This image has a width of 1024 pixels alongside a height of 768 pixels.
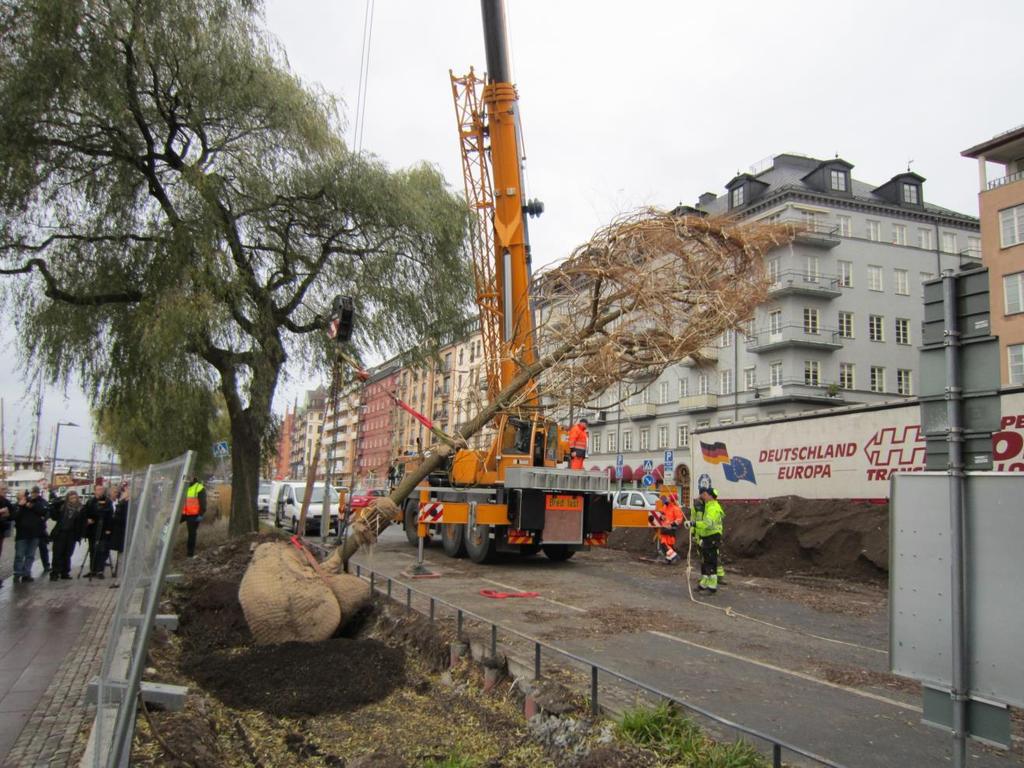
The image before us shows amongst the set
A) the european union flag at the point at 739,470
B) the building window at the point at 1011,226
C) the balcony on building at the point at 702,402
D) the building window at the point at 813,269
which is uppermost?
the building window at the point at 813,269

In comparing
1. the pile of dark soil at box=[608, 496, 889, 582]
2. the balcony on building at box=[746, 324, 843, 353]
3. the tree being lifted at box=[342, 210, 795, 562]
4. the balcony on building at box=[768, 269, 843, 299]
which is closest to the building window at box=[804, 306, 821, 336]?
the balcony on building at box=[746, 324, 843, 353]

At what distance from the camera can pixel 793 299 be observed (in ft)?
146

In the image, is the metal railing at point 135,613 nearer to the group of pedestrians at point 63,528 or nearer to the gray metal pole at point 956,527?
the gray metal pole at point 956,527

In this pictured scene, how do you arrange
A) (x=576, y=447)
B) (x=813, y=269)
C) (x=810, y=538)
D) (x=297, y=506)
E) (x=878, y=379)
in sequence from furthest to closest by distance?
(x=878, y=379), (x=813, y=269), (x=297, y=506), (x=810, y=538), (x=576, y=447)

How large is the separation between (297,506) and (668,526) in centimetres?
1450

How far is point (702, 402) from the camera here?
4712cm

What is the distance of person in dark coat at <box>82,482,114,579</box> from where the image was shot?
1305cm

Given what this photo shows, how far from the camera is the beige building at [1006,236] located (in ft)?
104

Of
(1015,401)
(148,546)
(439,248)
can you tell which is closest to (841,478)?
(1015,401)

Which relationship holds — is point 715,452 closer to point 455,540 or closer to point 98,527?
point 455,540

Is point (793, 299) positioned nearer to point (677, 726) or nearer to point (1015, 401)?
point (1015, 401)

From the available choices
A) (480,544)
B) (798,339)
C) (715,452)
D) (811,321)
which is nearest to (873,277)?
(811,321)

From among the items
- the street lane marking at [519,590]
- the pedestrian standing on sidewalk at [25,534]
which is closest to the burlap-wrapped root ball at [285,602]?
the street lane marking at [519,590]

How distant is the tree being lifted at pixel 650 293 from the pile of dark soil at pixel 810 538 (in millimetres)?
6230
